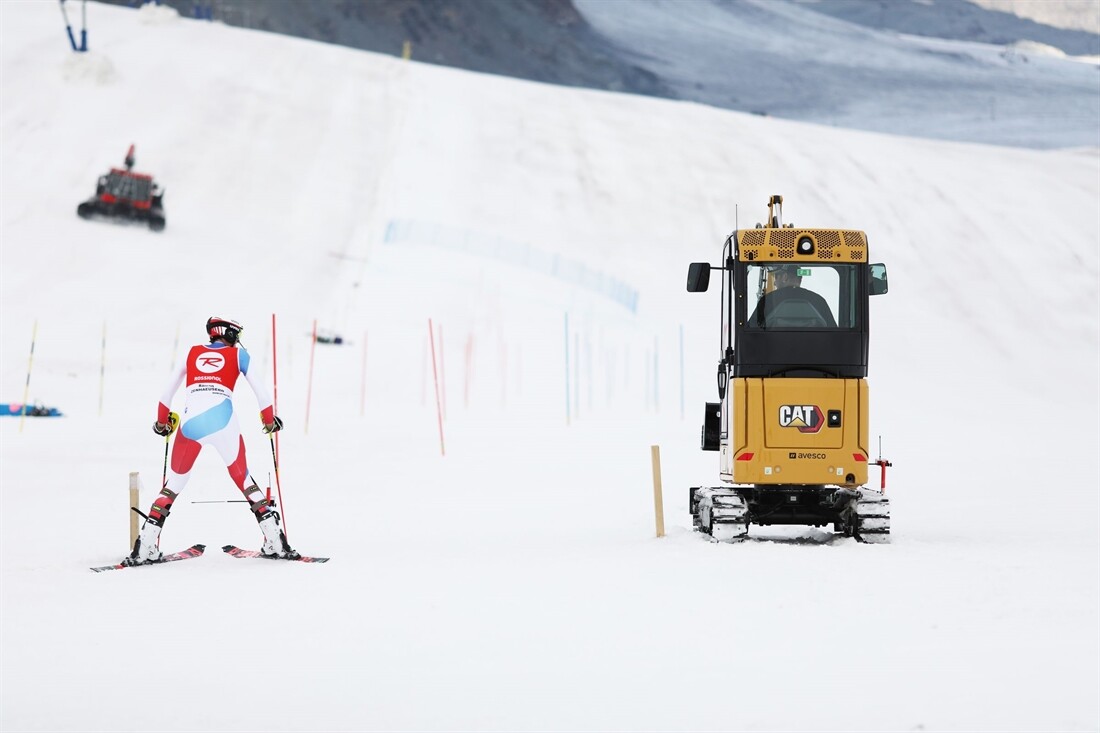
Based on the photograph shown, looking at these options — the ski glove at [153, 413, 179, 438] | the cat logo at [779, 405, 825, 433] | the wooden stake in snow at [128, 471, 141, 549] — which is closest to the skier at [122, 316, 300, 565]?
the ski glove at [153, 413, 179, 438]

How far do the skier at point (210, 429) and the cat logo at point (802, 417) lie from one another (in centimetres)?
449

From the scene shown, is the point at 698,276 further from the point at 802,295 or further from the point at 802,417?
the point at 802,417

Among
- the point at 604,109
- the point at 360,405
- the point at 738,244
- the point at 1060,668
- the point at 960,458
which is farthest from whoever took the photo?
the point at 604,109

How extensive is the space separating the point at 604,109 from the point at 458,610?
5361 centimetres

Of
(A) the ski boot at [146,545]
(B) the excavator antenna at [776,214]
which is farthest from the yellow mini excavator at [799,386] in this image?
(A) the ski boot at [146,545]

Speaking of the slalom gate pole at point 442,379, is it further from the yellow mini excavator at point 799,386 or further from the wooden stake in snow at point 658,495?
the yellow mini excavator at point 799,386

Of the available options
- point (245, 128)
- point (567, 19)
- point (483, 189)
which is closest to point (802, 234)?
point (483, 189)

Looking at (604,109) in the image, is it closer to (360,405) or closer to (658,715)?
(360,405)

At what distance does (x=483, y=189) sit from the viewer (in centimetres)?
4912

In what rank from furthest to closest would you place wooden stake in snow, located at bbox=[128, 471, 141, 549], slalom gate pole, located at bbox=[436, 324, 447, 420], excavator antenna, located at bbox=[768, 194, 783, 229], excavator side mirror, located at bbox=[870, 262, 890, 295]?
slalom gate pole, located at bbox=[436, 324, 447, 420] < excavator antenna, located at bbox=[768, 194, 783, 229] < excavator side mirror, located at bbox=[870, 262, 890, 295] < wooden stake in snow, located at bbox=[128, 471, 141, 549]

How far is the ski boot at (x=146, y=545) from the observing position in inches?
416

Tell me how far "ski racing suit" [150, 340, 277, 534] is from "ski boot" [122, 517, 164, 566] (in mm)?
69

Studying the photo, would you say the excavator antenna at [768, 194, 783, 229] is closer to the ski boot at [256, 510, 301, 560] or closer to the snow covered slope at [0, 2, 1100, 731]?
the snow covered slope at [0, 2, 1100, 731]

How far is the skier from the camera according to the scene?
10.5 meters
